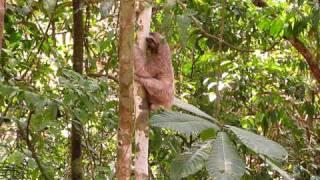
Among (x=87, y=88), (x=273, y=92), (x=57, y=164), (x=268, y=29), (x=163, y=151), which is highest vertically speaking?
(x=268, y=29)

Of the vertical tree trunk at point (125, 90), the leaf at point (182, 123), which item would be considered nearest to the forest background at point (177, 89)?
the leaf at point (182, 123)

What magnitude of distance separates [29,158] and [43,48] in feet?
2.30

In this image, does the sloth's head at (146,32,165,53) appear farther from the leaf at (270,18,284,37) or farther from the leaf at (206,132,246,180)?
the leaf at (270,18,284,37)

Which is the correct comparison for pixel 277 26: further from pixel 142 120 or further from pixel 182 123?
pixel 182 123

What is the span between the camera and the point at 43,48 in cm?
295

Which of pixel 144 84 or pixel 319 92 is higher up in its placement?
pixel 144 84

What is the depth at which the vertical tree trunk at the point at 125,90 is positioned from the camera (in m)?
1.48

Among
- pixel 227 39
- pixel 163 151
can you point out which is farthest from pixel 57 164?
pixel 227 39

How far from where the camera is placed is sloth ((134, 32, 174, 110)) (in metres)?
2.19

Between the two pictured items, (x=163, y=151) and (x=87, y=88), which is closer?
(x=87, y=88)

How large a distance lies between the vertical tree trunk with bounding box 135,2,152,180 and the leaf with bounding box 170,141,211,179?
0.27m

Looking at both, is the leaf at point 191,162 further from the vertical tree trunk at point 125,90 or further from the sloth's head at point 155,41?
the sloth's head at point 155,41

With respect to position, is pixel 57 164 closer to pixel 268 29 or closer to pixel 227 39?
pixel 227 39

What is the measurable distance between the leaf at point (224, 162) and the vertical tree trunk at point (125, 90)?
0.26 m
